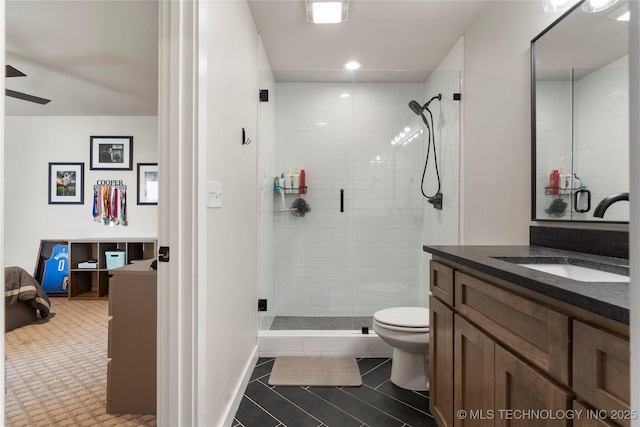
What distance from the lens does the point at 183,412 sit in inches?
48.9

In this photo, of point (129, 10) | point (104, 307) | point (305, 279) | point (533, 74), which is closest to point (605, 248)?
point (533, 74)

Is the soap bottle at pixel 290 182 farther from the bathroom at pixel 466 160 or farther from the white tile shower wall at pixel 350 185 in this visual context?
the bathroom at pixel 466 160

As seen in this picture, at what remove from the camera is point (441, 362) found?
1.51 m

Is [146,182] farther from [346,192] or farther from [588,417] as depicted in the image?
[588,417]

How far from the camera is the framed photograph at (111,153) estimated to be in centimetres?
452

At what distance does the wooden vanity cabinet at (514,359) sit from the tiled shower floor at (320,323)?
1177 millimetres

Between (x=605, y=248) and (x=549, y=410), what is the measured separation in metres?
0.86

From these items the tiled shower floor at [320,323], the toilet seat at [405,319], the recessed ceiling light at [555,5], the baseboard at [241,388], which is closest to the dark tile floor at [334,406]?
the baseboard at [241,388]

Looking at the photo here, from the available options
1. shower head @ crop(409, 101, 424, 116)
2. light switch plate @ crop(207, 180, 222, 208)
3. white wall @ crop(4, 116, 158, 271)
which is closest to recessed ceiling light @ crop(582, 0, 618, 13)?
shower head @ crop(409, 101, 424, 116)

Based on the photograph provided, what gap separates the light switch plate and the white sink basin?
1282 mm

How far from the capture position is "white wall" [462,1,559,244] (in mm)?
1824

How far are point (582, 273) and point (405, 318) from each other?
3.39 feet

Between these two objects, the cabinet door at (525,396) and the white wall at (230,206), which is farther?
the white wall at (230,206)

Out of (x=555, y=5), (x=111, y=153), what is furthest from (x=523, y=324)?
(x=111, y=153)
